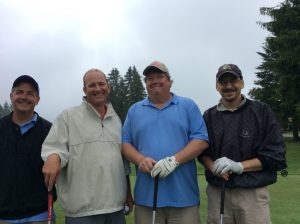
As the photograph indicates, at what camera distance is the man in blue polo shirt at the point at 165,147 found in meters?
4.70

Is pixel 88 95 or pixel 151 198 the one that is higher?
pixel 88 95

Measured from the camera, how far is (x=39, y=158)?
4.75 meters

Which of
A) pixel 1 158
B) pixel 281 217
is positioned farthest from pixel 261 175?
pixel 281 217

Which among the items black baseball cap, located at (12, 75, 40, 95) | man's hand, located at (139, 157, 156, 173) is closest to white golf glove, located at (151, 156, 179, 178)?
man's hand, located at (139, 157, 156, 173)

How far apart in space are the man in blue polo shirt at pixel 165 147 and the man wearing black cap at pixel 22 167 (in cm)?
99

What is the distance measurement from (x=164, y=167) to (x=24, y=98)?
5.89 feet

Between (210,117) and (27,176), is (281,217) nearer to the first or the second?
(210,117)

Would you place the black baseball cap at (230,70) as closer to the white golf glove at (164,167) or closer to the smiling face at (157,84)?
the smiling face at (157,84)

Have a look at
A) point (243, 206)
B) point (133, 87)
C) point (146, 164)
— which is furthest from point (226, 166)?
point (133, 87)

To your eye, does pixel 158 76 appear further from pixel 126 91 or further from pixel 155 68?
pixel 126 91

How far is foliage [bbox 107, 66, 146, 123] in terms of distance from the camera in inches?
3349

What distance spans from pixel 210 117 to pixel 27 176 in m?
2.15

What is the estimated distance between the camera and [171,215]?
4766mm

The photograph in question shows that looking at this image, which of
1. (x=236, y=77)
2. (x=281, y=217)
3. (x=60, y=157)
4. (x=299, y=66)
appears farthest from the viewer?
(x=299, y=66)
